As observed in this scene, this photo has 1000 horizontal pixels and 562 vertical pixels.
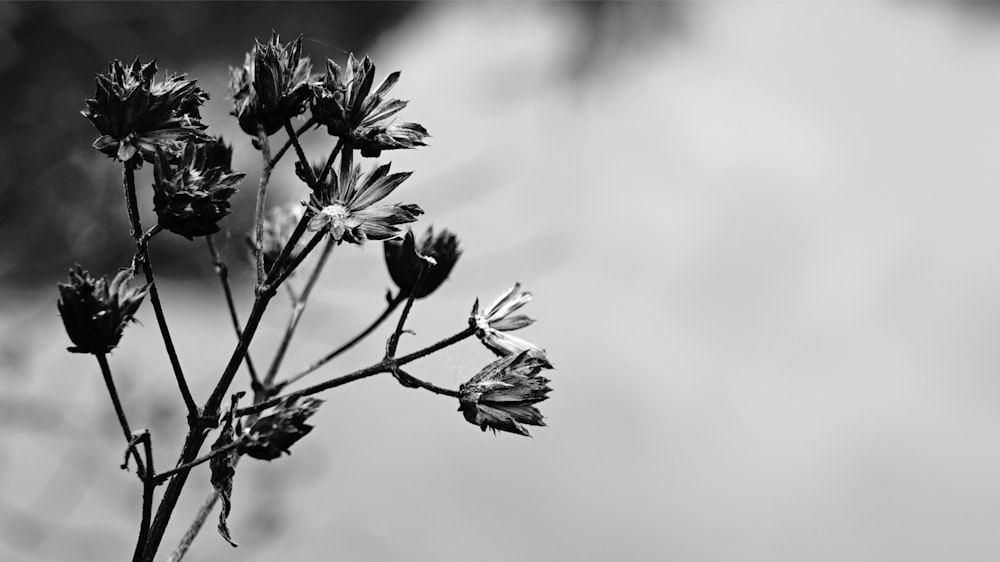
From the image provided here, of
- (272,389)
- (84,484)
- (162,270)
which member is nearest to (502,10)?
(162,270)

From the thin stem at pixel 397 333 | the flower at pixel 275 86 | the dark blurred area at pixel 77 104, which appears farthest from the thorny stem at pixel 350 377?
the dark blurred area at pixel 77 104

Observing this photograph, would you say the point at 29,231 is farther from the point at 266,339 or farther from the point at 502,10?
the point at 502,10

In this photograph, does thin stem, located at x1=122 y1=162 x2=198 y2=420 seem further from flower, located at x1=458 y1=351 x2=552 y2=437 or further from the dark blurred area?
the dark blurred area

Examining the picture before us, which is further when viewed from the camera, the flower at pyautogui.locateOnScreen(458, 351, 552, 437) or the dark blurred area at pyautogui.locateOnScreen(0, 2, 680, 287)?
the dark blurred area at pyautogui.locateOnScreen(0, 2, 680, 287)

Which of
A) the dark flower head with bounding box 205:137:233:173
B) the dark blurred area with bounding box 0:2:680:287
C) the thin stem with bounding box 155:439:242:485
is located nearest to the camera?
the thin stem with bounding box 155:439:242:485

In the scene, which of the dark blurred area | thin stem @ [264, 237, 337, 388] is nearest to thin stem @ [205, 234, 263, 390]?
thin stem @ [264, 237, 337, 388]

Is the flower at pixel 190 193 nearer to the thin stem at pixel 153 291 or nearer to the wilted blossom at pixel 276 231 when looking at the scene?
the thin stem at pixel 153 291
